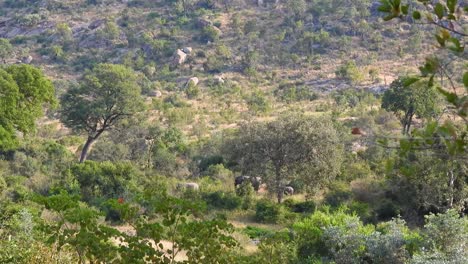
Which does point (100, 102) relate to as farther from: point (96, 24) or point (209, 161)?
point (96, 24)

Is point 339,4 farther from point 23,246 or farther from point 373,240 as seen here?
point 23,246

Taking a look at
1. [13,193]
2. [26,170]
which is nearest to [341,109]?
[26,170]

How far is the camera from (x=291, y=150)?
21500 millimetres

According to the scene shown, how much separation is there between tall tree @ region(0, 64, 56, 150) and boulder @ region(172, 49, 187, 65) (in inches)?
1084

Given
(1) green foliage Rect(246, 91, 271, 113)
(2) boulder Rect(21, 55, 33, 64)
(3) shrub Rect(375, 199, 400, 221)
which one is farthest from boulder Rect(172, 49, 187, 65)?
(3) shrub Rect(375, 199, 400, 221)

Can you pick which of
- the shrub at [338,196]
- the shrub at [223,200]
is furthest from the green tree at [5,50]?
the shrub at [338,196]

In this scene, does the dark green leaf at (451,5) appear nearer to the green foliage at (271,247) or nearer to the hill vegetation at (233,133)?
the hill vegetation at (233,133)

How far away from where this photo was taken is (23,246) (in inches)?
336

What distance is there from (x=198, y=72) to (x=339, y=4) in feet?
71.7

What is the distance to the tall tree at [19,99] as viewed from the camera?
81.3 feet

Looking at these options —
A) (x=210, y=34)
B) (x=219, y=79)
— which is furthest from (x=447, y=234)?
(x=210, y=34)

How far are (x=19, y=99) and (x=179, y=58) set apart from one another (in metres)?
29.6

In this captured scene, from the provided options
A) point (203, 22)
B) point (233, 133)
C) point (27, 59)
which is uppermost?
point (233, 133)

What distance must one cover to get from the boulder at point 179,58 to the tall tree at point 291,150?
3294 centimetres
